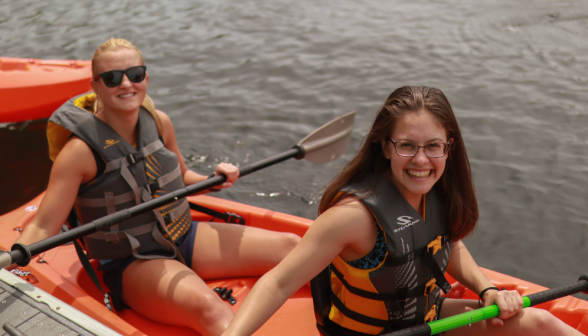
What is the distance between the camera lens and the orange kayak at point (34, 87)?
4395mm

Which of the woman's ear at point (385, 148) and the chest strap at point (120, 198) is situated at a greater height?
the woman's ear at point (385, 148)

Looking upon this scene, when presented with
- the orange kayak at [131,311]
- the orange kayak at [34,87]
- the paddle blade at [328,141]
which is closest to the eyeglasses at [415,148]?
the orange kayak at [131,311]

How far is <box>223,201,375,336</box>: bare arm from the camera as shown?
4.68ft

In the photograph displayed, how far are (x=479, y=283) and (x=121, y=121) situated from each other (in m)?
1.56

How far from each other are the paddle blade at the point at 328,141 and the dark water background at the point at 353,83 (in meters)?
0.62

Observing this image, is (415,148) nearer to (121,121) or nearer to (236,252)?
(236,252)

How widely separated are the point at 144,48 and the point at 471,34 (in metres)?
4.05

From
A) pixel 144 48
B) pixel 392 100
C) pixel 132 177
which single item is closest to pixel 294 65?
pixel 144 48

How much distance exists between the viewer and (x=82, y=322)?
1698 millimetres

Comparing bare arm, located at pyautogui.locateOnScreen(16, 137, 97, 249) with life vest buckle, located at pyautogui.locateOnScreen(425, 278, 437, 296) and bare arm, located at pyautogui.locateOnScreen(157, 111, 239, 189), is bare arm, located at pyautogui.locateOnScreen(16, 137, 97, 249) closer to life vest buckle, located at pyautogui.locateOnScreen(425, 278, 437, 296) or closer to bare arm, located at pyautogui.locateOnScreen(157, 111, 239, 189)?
bare arm, located at pyautogui.locateOnScreen(157, 111, 239, 189)

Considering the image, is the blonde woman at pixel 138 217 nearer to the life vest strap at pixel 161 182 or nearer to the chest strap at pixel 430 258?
the life vest strap at pixel 161 182

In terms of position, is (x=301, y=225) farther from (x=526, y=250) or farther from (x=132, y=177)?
(x=526, y=250)

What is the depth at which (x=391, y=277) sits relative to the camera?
5.41 ft

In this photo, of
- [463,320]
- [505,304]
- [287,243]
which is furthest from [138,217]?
[505,304]
